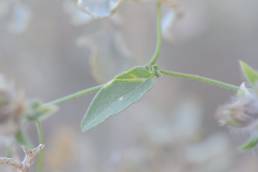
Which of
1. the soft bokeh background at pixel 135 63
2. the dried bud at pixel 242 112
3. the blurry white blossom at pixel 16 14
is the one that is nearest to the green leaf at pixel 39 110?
the dried bud at pixel 242 112

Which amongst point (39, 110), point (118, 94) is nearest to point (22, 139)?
point (39, 110)

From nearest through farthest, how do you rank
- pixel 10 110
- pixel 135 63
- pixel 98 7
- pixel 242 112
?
1. pixel 10 110
2. pixel 242 112
3. pixel 98 7
4. pixel 135 63

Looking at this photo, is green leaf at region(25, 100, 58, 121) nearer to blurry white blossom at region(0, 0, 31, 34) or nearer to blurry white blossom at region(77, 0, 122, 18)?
blurry white blossom at region(77, 0, 122, 18)

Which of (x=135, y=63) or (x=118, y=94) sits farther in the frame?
(x=135, y=63)

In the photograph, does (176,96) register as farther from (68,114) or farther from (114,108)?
(114,108)

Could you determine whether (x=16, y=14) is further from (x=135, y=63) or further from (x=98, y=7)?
(x=98, y=7)

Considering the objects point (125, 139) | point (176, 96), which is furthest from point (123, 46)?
point (176, 96)
